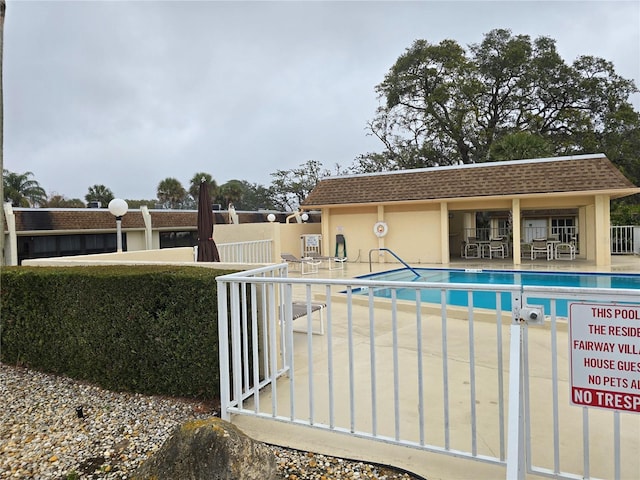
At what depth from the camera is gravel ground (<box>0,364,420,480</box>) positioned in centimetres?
276

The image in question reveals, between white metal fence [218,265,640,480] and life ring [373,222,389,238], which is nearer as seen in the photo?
white metal fence [218,265,640,480]

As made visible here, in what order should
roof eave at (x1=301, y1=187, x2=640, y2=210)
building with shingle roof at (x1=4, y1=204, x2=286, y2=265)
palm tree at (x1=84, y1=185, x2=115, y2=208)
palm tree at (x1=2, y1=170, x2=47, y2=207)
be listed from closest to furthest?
roof eave at (x1=301, y1=187, x2=640, y2=210) → building with shingle roof at (x1=4, y1=204, x2=286, y2=265) → palm tree at (x1=2, y1=170, x2=47, y2=207) → palm tree at (x1=84, y1=185, x2=115, y2=208)

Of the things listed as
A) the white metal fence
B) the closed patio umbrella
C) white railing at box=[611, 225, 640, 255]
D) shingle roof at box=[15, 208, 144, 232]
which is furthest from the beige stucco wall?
the white metal fence

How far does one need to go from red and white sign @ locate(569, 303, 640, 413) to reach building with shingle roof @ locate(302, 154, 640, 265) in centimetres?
1385

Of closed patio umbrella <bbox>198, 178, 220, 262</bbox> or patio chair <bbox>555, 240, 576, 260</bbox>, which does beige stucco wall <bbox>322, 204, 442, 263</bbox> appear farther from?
closed patio umbrella <bbox>198, 178, 220, 262</bbox>

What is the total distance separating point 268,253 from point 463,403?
8613 millimetres

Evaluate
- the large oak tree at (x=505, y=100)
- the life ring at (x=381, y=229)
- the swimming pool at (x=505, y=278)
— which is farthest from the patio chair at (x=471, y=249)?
the large oak tree at (x=505, y=100)

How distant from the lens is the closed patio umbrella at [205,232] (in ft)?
25.7

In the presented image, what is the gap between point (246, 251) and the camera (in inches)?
424

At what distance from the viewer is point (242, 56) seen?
1587cm

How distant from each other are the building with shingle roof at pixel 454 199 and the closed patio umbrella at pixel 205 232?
399 inches

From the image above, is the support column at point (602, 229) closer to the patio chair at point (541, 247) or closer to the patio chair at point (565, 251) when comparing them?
the patio chair at point (565, 251)

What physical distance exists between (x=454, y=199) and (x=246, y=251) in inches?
352

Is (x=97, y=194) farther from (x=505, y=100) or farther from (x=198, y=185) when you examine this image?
(x=505, y=100)
